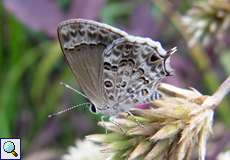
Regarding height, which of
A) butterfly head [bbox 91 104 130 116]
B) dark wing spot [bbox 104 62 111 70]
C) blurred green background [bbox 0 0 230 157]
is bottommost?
butterfly head [bbox 91 104 130 116]

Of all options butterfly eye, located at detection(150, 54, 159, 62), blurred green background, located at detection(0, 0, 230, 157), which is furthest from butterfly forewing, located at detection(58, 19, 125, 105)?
blurred green background, located at detection(0, 0, 230, 157)

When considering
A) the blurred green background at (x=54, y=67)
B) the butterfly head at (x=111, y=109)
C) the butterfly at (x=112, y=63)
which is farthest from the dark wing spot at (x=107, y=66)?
the blurred green background at (x=54, y=67)

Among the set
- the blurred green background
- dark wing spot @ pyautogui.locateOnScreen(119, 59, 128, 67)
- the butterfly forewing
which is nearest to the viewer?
the butterfly forewing

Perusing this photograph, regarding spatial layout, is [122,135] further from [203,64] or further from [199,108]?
[203,64]

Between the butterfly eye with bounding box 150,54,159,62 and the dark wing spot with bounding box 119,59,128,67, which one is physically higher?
the dark wing spot with bounding box 119,59,128,67

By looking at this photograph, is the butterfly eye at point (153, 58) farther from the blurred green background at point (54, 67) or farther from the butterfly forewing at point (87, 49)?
the blurred green background at point (54, 67)

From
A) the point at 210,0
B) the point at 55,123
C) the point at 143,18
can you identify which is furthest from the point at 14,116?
the point at 210,0

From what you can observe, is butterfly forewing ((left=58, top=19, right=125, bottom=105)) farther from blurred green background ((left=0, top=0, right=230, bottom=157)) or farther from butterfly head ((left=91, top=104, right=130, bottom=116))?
blurred green background ((left=0, top=0, right=230, bottom=157))

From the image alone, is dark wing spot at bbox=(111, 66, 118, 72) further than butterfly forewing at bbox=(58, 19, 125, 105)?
Yes
